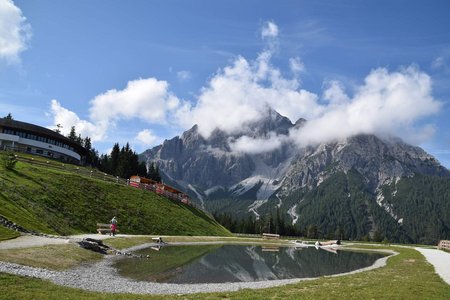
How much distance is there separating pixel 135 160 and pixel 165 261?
118 m

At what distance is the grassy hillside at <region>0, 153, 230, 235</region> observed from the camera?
46.5m

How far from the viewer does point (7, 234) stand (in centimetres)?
3250

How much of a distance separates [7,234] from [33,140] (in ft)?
284

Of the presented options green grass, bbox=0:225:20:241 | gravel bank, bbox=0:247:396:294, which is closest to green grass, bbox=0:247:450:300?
gravel bank, bbox=0:247:396:294

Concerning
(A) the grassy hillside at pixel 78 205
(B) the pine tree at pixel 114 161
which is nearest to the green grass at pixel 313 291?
(A) the grassy hillside at pixel 78 205

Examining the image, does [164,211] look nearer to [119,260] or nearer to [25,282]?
[119,260]

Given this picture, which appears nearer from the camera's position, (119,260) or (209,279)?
(209,279)

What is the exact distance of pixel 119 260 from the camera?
35.9 metres

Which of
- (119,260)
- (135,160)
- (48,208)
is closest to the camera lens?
(119,260)

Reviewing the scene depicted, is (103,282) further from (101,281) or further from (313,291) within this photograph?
(313,291)

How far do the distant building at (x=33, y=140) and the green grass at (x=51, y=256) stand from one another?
263ft

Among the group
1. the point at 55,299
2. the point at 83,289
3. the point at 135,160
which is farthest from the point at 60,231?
the point at 135,160

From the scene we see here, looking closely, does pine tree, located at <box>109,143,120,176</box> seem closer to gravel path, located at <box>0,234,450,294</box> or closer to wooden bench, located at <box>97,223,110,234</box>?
wooden bench, located at <box>97,223,110,234</box>

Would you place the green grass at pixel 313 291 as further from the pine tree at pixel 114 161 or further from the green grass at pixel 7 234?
the pine tree at pixel 114 161
